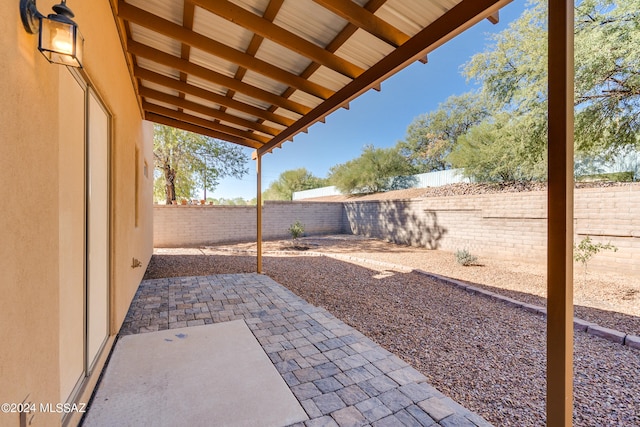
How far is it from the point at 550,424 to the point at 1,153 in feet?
9.16

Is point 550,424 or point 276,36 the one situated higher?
point 276,36

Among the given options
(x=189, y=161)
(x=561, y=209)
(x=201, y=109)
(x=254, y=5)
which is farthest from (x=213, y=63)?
(x=189, y=161)

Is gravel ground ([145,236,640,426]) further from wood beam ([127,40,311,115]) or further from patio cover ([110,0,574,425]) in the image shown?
wood beam ([127,40,311,115])

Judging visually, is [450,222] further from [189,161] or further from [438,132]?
[438,132]

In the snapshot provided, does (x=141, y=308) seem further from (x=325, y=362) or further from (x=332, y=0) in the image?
(x=332, y=0)

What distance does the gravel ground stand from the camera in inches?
85.9

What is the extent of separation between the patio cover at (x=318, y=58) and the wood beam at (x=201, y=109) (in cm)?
2

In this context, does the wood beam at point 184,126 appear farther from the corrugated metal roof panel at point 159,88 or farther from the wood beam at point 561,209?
the wood beam at point 561,209

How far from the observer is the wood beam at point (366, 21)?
93.2 inches

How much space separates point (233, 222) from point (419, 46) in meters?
11.2

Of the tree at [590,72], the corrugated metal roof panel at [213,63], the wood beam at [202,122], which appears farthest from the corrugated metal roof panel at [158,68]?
the tree at [590,72]

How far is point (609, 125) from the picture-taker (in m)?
7.12

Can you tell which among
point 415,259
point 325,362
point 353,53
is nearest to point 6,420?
point 325,362

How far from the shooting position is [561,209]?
1434 millimetres
